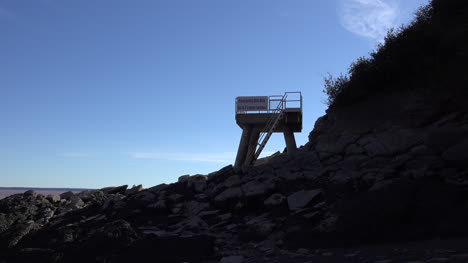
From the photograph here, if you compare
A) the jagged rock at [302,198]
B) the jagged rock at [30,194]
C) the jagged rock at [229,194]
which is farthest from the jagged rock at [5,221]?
the jagged rock at [302,198]

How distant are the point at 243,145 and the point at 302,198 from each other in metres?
11.6

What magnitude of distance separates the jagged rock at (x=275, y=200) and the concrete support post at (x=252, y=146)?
374 inches

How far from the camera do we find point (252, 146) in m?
26.1

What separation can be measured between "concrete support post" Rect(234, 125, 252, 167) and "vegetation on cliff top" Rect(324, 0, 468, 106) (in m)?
6.76

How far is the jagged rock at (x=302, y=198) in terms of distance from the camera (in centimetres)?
1440

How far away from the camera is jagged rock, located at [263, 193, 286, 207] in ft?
50.5

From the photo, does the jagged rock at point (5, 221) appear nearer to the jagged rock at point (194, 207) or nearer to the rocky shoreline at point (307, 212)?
the rocky shoreline at point (307, 212)

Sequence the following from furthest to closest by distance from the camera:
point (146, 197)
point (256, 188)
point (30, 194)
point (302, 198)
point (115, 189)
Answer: point (115, 189), point (30, 194), point (146, 197), point (256, 188), point (302, 198)

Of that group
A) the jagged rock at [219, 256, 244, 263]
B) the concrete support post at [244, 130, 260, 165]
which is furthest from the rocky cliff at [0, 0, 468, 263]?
the concrete support post at [244, 130, 260, 165]

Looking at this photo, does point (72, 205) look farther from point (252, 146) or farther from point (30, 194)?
point (252, 146)

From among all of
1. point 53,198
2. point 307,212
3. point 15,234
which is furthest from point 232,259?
point 53,198

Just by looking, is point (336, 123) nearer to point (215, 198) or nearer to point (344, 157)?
point (344, 157)

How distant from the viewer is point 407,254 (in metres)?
8.95

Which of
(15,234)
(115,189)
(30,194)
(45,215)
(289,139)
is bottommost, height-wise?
(15,234)
